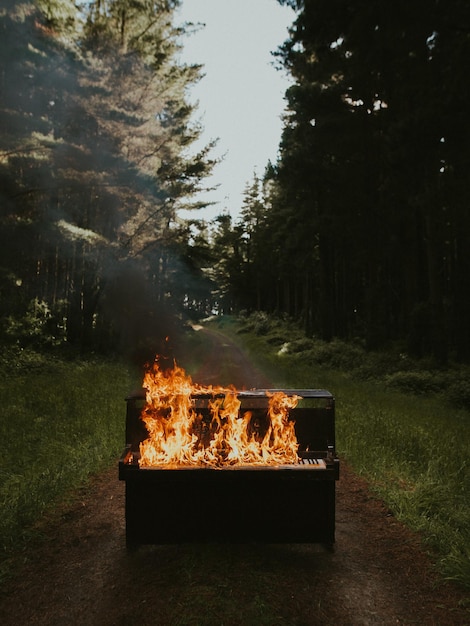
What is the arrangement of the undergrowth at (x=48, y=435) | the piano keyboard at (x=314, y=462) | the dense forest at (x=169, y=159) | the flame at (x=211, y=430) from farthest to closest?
the dense forest at (x=169, y=159) < the undergrowth at (x=48, y=435) < the flame at (x=211, y=430) < the piano keyboard at (x=314, y=462)

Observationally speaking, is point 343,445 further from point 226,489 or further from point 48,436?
point 48,436

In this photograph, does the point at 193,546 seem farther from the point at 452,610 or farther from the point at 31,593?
the point at 452,610

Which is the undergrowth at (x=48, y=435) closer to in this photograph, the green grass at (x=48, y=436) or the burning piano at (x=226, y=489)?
the green grass at (x=48, y=436)

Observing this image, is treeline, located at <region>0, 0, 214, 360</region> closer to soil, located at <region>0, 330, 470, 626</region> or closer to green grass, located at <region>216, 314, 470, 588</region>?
green grass, located at <region>216, 314, 470, 588</region>

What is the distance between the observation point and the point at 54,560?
14.9 ft

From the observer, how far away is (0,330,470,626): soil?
356cm

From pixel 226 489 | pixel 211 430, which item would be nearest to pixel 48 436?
pixel 211 430

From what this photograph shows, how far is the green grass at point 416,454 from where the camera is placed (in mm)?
4938

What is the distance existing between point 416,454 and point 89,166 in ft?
53.7

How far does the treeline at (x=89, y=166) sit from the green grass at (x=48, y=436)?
16.9 ft

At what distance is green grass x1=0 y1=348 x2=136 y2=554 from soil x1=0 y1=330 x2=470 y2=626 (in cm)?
52

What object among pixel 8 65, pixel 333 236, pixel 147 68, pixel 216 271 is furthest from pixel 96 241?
pixel 216 271

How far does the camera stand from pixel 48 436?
29.0ft

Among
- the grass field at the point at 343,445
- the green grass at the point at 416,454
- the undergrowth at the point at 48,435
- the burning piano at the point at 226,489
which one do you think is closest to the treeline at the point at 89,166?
the undergrowth at the point at 48,435
